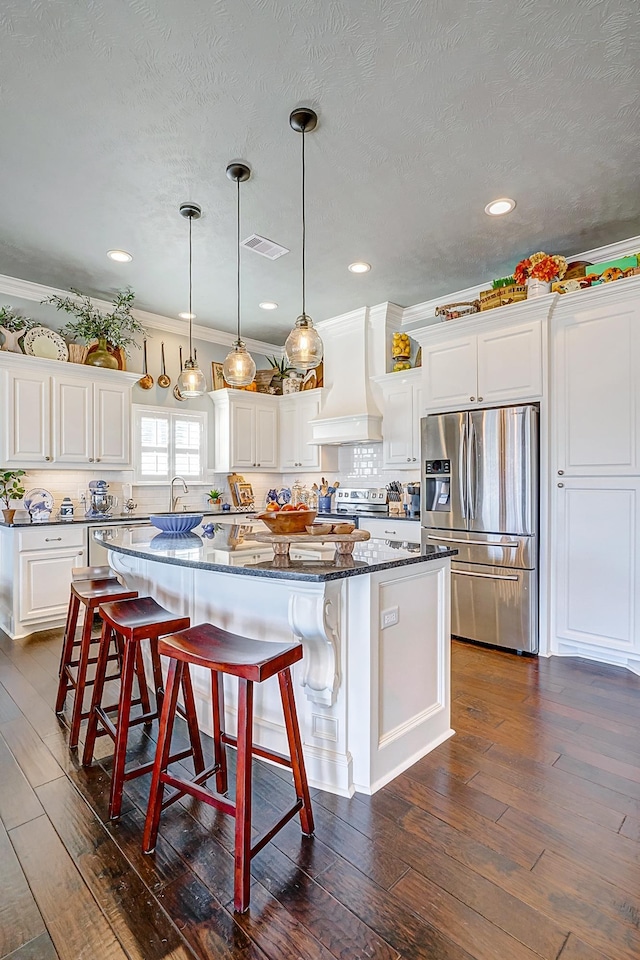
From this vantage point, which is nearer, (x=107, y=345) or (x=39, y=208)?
(x=39, y=208)

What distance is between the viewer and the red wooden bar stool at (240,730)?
1418mm

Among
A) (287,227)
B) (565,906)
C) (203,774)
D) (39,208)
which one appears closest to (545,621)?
(565,906)

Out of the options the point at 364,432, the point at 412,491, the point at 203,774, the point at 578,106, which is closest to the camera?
the point at 203,774

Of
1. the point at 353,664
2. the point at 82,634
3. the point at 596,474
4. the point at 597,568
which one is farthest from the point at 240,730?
the point at 596,474

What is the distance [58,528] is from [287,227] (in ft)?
10.0

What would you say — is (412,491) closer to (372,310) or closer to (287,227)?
(372,310)

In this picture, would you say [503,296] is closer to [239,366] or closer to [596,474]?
[596,474]

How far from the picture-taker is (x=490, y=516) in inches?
145

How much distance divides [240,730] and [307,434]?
4660 mm

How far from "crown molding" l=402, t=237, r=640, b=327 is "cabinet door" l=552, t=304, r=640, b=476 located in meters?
0.65

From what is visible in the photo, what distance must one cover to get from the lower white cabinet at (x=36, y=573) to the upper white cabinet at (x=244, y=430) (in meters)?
2.00

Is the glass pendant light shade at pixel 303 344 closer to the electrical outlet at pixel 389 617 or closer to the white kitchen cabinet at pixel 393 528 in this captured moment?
the electrical outlet at pixel 389 617

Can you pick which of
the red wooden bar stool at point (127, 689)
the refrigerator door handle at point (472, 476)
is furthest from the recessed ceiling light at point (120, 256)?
the refrigerator door handle at point (472, 476)

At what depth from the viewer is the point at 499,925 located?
1339 mm
